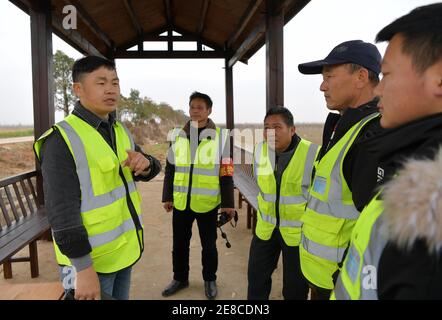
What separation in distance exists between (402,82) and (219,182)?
237 cm

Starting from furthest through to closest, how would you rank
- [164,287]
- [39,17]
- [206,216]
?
[39,17] → [164,287] → [206,216]

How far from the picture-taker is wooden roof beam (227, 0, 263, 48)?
4695 millimetres

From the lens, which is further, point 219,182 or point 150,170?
point 219,182

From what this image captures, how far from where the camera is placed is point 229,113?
26.6 ft

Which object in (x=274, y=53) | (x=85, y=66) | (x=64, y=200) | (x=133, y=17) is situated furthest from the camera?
(x=133, y=17)

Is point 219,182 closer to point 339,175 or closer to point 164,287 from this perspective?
point 164,287

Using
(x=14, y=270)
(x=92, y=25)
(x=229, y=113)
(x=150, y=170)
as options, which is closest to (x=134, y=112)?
(x=229, y=113)

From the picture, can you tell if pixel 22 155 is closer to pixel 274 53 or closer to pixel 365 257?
pixel 274 53

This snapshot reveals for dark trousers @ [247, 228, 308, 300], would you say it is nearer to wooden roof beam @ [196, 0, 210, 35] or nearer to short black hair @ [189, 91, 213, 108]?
short black hair @ [189, 91, 213, 108]

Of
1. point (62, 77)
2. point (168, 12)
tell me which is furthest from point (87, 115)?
point (62, 77)

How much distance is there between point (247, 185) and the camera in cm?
538

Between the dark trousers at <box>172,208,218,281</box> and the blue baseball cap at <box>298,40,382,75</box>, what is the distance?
6.13ft

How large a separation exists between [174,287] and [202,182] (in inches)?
43.2

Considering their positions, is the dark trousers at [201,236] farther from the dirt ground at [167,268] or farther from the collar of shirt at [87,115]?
the collar of shirt at [87,115]
